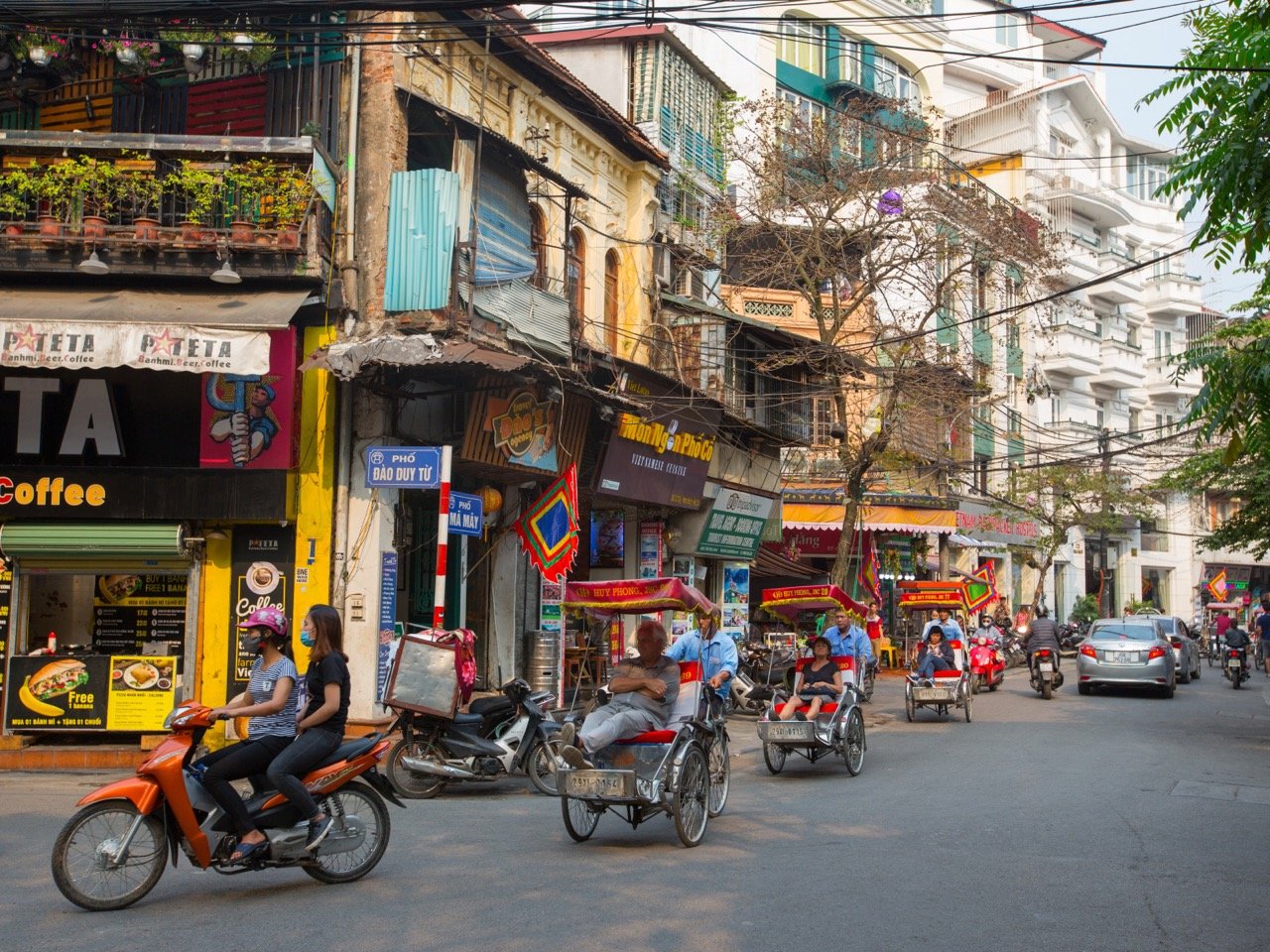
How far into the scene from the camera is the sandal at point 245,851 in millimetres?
7289

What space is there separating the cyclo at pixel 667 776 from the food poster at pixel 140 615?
737 cm

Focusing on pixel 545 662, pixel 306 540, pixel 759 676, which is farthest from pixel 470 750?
pixel 759 676

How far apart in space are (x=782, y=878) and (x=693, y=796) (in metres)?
1.45

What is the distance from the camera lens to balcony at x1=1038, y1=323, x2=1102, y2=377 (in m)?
50.3

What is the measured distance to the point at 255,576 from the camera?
15.2 m

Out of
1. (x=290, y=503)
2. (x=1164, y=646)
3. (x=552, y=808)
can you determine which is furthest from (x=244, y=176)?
(x=1164, y=646)

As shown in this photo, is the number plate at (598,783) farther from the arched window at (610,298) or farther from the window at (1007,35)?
the window at (1007,35)

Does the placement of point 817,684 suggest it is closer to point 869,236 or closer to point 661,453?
point 661,453

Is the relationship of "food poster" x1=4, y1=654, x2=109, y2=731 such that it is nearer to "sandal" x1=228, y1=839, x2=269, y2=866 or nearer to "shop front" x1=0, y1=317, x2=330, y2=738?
"shop front" x1=0, y1=317, x2=330, y2=738

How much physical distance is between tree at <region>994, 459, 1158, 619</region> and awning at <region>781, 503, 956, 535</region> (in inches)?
212

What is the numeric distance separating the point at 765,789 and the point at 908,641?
23064 millimetres

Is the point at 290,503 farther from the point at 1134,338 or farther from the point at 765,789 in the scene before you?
the point at 1134,338

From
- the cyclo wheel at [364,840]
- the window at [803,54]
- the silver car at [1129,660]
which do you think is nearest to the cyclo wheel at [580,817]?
the cyclo wheel at [364,840]

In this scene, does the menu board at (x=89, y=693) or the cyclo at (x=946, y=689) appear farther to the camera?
the cyclo at (x=946, y=689)
